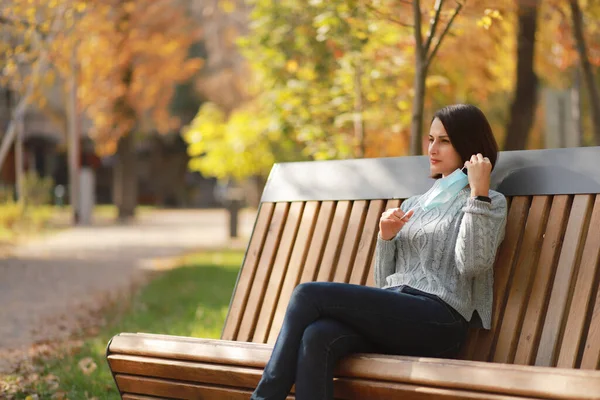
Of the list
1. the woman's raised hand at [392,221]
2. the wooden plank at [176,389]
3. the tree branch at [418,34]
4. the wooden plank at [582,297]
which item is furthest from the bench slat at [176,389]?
the tree branch at [418,34]

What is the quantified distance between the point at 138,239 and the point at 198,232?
115 inches

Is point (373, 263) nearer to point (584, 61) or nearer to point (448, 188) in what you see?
point (448, 188)

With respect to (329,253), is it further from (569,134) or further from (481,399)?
(569,134)

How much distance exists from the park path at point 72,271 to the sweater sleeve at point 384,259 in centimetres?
308

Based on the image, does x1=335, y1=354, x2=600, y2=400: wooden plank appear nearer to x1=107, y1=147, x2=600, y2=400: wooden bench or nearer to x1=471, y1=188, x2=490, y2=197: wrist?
x1=107, y1=147, x2=600, y2=400: wooden bench

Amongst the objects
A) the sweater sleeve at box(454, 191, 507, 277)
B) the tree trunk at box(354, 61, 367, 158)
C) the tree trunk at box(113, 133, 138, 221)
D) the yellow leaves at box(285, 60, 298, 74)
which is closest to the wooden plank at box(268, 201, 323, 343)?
the sweater sleeve at box(454, 191, 507, 277)

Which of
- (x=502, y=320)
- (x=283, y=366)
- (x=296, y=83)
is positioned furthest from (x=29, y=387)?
(x=296, y=83)

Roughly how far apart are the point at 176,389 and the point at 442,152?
1.40 m

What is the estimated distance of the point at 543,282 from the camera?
A: 3699 millimetres

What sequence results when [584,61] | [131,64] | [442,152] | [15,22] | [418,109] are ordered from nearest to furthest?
[442,152]
[418,109]
[15,22]
[584,61]
[131,64]

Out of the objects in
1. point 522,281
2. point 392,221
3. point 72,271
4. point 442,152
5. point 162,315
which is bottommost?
point 72,271

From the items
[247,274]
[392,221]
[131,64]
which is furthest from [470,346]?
[131,64]

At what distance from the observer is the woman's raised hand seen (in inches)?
151

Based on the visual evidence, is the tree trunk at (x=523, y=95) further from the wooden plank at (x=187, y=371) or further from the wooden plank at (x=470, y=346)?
the wooden plank at (x=187, y=371)
